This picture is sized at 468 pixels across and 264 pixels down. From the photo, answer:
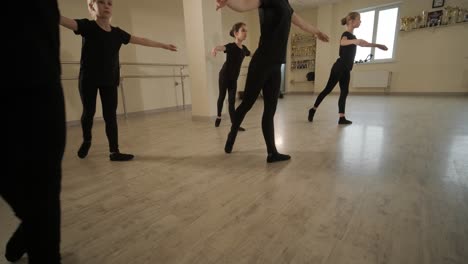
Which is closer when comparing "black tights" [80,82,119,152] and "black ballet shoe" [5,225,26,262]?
"black ballet shoe" [5,225,26,262]

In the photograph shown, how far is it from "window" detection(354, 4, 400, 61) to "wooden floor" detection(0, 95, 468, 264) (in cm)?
583

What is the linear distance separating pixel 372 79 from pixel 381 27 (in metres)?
1.46

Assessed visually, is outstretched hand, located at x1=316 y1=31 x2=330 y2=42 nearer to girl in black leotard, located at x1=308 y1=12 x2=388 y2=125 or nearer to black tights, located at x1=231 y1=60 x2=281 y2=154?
black tights, located at x1=231 y1=60 x2=281 y2=154

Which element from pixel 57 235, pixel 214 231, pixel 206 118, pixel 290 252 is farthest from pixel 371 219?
pixel 206 118

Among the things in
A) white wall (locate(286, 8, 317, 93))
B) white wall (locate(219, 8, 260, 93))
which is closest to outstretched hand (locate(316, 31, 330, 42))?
white wall (locate(219, 8, 260, 93))

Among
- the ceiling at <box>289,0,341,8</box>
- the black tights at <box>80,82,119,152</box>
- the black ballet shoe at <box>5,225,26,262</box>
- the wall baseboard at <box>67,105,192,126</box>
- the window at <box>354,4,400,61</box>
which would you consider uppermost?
the ceiling at <box>289,0,341,8</box>

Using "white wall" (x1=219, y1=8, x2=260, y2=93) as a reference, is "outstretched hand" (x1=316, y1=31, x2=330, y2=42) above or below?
below

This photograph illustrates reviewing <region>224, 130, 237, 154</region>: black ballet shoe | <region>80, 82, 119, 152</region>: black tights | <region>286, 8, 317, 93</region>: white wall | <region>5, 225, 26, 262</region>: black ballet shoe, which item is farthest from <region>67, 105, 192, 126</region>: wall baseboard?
<region>286, 8, 317, 93</region>: white wall

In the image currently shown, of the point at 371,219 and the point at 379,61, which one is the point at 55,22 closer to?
the point at 371,219

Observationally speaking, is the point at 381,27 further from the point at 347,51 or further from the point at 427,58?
the point at 347,51

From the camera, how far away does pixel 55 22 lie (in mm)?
536

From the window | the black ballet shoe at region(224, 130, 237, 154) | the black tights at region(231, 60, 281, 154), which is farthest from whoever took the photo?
the window

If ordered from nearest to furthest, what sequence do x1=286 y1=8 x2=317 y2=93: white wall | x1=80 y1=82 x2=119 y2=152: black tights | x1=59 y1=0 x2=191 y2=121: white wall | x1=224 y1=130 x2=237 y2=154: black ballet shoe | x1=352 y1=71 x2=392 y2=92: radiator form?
x1=80 y1=82 x2=119 y2=152: black tights < x1=224 y1=130 x2=237 y2=154: black ballet shoe < x1=59 y1=0 x2=191 y2=121: white wall < x1=352 y1=71 x2=392 y2=92: radiator < x1=286 y1=8 x2=317 y2=93: white wall

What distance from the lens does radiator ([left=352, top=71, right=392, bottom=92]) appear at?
6840mm
